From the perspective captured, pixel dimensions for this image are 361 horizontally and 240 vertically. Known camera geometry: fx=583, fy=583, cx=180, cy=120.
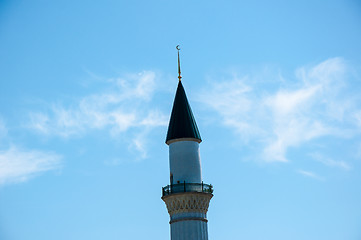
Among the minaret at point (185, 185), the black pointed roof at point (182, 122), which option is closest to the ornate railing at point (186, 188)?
the minaret at point (185, 185)

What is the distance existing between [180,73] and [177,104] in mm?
3487

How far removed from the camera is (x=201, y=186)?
52719mm

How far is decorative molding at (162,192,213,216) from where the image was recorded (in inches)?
2032

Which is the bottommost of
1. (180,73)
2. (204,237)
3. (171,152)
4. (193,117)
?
(204,237)

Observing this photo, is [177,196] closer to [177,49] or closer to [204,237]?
[204,237]

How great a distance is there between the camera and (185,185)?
171 ft

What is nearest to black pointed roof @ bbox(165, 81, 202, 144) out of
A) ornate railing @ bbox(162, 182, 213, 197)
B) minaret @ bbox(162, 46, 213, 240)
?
minaret @ bbox(162, 46, 213, 240)

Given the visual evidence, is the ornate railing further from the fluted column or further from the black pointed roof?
the black pointed roof

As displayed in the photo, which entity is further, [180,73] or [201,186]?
[180,73]

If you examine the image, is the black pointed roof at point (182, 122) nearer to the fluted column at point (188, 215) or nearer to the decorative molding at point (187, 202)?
the decorative molding at point (187, 202)

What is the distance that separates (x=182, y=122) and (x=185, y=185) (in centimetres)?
619

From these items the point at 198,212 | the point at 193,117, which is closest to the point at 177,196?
the point at 198,212

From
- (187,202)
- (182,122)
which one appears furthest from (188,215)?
(182,122)

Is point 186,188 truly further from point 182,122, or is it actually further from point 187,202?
point 182,122
